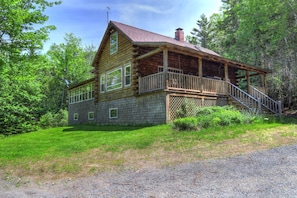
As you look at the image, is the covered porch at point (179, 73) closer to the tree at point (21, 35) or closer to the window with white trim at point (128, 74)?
the window with white trim at point (128, 74)

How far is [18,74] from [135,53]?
7.28 m

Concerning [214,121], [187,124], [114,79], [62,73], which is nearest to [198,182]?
[187,124]

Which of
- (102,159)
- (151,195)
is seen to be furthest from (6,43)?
(151,195)

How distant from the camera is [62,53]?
38656mm

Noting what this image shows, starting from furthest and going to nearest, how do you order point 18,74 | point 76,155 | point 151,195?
point 18,74
point 76,155
point 151,195

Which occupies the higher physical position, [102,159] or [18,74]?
[18,74]

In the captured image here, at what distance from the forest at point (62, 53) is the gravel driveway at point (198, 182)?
9.37 meters

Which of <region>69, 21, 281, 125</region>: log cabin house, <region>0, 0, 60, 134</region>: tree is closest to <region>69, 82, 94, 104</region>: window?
<region>69, 21, 281, 125</region>: log cabin house

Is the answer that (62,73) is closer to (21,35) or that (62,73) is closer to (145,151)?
(21,35)

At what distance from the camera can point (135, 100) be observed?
14.6 meters

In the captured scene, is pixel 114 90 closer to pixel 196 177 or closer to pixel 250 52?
pixel 196 177

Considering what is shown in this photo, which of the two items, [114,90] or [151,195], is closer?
[151,195]

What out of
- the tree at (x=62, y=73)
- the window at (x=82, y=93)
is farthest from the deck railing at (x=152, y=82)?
the tree at (x=62, y=73)

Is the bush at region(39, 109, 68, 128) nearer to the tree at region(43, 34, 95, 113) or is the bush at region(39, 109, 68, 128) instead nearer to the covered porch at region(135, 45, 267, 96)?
the tree at region(43, 34, 95, 113)
